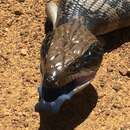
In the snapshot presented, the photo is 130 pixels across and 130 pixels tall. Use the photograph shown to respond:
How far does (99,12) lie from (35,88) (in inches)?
43.0

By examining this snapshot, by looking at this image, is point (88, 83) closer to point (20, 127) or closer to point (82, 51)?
point (82, 51)

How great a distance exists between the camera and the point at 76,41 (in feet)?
20.1

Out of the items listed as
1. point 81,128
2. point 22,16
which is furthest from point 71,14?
point 81,128

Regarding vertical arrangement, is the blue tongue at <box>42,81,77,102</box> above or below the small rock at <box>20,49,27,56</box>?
above

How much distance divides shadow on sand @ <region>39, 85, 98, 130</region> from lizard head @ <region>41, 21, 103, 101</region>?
32 cm

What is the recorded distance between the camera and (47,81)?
5.63 m

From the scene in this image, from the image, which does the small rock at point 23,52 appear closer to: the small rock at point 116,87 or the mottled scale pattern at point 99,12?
the mottled scale pattern at point 99,12

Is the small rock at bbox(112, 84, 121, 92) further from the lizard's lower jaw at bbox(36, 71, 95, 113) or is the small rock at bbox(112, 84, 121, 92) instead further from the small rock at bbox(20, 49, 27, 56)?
the small rock at bbox(20, 49, 27, 56)

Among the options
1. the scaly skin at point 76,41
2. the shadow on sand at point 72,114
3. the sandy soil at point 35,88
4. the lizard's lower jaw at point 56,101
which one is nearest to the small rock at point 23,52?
the sandy soil at point 35,88

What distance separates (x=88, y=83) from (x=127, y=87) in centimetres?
57

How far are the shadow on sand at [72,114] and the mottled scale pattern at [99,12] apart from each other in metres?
0.80

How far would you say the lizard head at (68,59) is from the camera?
5695 millimetres

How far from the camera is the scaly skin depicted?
18.9 ft

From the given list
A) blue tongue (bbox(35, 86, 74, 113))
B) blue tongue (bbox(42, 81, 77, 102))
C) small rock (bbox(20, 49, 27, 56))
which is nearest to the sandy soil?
small rock (bbox(20, 49, 27, 56))
